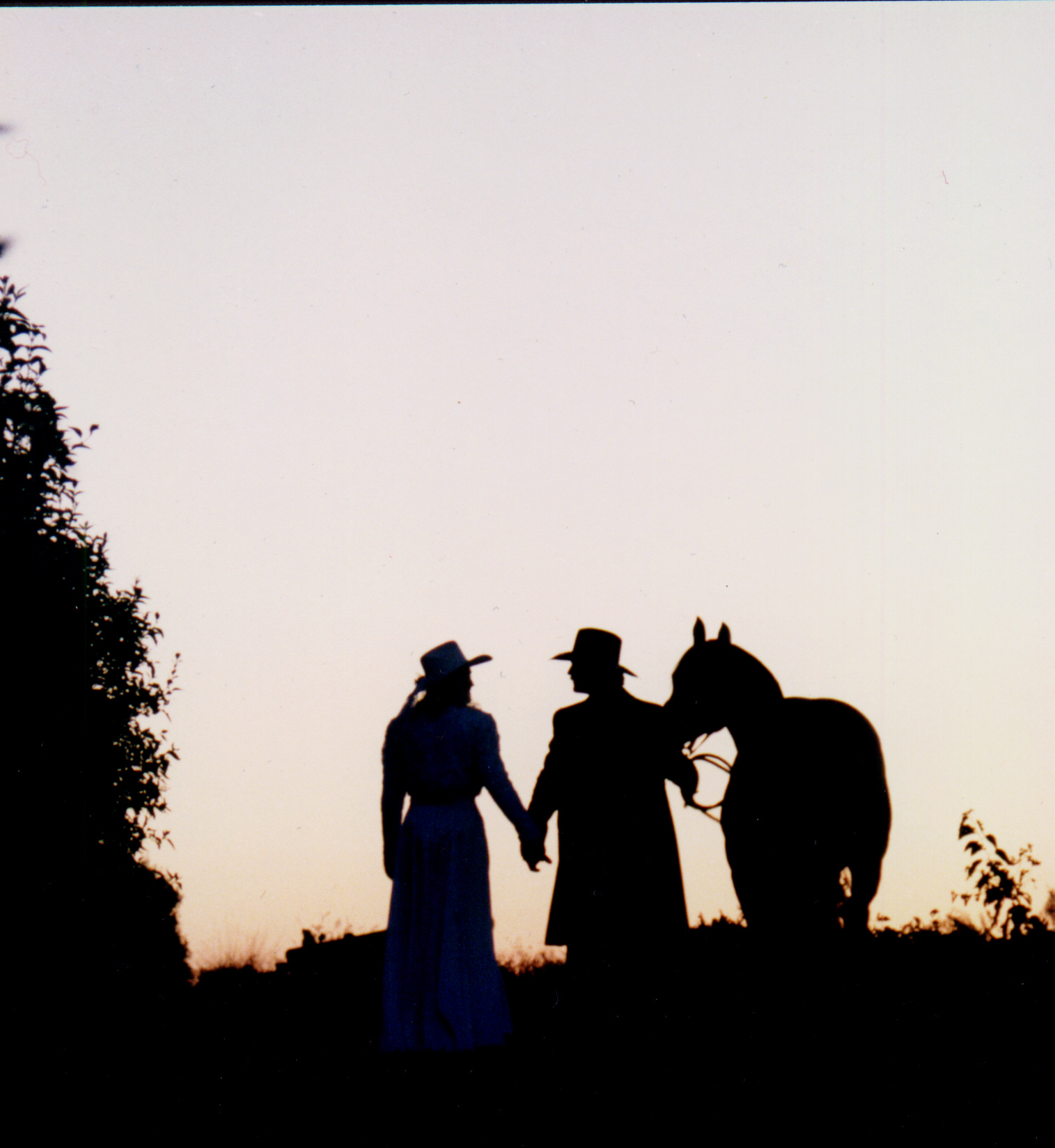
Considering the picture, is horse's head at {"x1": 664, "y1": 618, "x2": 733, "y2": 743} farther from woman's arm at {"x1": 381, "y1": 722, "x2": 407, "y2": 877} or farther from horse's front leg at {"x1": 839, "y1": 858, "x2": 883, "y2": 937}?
woman's arm at {"x1": 381, "y1": 722, "x2": 407, "y2": 877}

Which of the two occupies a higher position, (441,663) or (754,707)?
(441,663)

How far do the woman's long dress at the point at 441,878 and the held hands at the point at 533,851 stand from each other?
0.05 metres

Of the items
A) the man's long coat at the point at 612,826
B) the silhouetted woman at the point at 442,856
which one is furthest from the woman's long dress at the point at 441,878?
the man's long coat at the point at 612,826

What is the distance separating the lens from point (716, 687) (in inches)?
277

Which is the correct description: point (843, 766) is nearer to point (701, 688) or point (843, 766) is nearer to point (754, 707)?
point (754, 707)

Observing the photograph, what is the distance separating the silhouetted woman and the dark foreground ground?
Answer: 0.36m

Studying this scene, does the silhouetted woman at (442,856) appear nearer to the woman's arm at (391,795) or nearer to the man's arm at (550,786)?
the woman's arm at (391,795)

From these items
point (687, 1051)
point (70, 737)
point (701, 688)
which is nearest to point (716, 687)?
point (701, 688)

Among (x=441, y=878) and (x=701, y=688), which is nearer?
(x=701, y=688)

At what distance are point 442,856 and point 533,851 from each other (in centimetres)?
59

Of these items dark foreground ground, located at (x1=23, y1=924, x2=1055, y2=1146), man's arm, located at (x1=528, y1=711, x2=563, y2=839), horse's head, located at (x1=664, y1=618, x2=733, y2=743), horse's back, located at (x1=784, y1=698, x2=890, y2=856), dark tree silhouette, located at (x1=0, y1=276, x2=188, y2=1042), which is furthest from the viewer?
dark tree silhouette, located at (x1=0, y1=276, x2=188, y2=1042)

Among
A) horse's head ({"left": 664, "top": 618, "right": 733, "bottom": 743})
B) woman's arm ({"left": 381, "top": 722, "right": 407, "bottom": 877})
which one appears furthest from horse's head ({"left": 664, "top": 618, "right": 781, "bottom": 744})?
woman's arm ({"left": 381, "top": 722, "right": 407, "bottom": 877})

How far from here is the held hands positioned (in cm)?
742

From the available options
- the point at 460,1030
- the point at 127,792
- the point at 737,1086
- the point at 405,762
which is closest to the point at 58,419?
the point at 127,792
